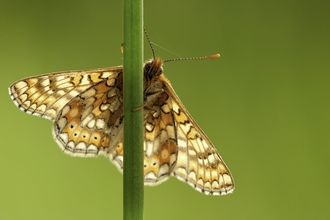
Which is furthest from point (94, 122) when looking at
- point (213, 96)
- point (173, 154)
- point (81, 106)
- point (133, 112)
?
point (213, 96)

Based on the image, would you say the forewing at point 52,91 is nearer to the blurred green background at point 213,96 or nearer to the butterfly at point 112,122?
the butterfly at point 112,122

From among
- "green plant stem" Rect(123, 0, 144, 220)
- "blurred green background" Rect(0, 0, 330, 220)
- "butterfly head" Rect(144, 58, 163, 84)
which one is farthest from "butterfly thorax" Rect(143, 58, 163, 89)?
"blurred green background" Rect(0, 0, 330, 220)

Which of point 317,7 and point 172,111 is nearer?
point 172,111

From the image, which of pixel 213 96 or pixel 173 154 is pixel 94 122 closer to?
pixel 173 154

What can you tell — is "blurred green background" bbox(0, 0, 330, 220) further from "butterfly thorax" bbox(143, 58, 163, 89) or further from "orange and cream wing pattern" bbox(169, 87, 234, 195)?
"butterfly thorax" bbox(143, 58, 163, 89)

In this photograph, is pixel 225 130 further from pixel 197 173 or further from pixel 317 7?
pixel 197 173

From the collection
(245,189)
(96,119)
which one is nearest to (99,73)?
(96,119)

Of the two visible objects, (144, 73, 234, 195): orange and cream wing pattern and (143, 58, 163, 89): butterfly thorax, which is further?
(144, 73, 234, 195): orange and cream wing pattern
